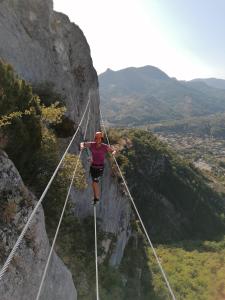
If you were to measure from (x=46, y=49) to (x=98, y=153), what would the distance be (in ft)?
41.4

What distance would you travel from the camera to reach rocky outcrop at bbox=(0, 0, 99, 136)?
2244 centimetres

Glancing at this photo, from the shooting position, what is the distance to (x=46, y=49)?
25.4 meters

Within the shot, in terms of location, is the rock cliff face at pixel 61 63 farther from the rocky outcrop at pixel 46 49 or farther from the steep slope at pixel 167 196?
the steep slope at pixel 167 196

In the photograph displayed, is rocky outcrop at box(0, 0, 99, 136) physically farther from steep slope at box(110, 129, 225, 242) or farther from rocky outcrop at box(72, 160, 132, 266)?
steep slope at box(110, 129, 225, 242)

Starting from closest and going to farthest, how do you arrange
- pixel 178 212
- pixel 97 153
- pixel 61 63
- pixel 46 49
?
pixel 97 153 → pixel 46 49 → pixel 61 63 → pixel 178 212

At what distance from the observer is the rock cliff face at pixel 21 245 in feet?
28.3

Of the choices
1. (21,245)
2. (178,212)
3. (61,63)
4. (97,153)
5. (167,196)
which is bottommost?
(178,212)

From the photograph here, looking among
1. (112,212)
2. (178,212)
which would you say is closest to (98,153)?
(112,212)

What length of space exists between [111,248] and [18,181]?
19.3m

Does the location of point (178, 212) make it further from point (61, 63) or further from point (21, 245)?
point (21, 245)

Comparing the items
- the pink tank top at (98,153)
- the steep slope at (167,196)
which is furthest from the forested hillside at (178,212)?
the pink tank top at (98,153)

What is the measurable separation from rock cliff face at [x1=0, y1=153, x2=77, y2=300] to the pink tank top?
480 cm

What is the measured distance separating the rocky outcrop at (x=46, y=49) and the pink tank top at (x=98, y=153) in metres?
8.62

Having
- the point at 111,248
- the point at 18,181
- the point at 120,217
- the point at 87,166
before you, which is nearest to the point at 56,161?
the point at 18,181
